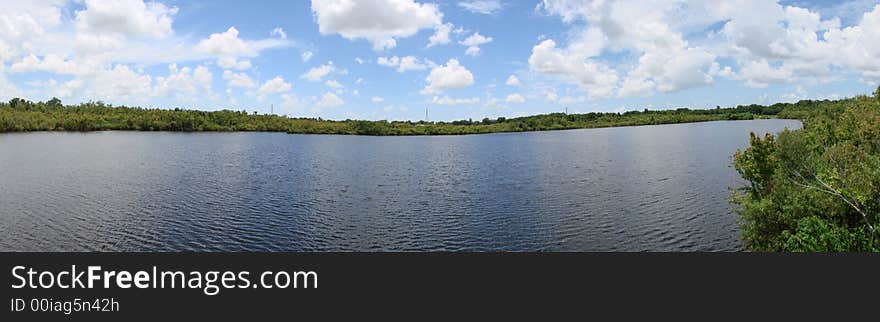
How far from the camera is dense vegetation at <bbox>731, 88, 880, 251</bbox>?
60.8 ft

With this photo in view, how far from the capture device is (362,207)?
35938 millimetres

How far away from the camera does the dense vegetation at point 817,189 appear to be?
1853 centimetres

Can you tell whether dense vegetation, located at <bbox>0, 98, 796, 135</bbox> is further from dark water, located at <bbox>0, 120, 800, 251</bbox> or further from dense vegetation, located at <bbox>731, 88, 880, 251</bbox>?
dense vegetation, located at <bbox>731, 88, 880, 251</bbox>

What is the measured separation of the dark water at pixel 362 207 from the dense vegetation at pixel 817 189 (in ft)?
14.3

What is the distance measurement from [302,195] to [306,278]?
91.1ft

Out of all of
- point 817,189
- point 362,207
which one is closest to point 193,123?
point 362,207

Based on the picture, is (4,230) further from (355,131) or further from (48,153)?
(355,131)

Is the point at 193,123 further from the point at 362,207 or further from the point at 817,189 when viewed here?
the point at 817,189

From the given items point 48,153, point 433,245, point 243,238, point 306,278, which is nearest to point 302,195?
point 243,238

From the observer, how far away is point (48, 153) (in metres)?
73.0

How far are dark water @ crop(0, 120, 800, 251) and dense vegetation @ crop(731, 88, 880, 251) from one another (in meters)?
4.36

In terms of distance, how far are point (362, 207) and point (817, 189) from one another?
1021 inches

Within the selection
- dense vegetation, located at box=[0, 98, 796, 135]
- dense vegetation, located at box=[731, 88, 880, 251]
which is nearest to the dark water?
dense vegetation, located at box=[731, 88, 880, 251]

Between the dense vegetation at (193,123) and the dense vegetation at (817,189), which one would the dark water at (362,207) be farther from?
the dense vegetation at (193,123)
